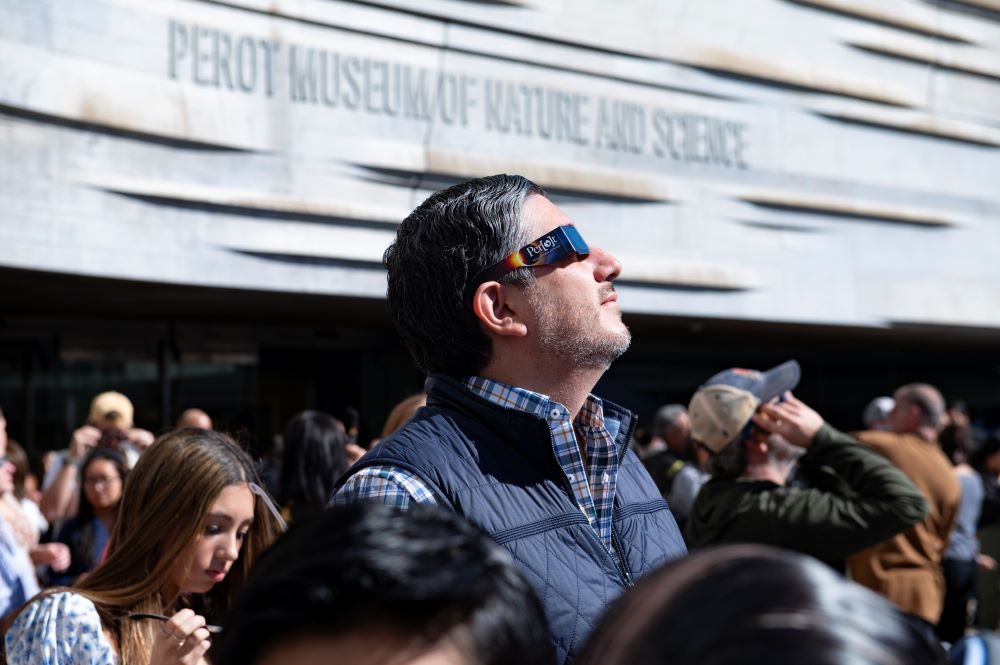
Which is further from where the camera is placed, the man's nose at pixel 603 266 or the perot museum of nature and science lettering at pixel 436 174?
the perot museum of nature and science lettering at pixel 436 174

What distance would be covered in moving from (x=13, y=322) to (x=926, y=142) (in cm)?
1165

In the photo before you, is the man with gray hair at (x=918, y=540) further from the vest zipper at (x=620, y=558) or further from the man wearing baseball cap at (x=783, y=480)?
the vest zipper at (x=620, y=558)

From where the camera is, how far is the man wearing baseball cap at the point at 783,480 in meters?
3.64

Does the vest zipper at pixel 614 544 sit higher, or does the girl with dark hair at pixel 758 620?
the girl with dark hair at pixel 758 620

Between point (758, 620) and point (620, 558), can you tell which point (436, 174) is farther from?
point (758, 620)

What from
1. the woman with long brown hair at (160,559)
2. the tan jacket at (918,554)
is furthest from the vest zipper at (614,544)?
the tan jacket at (918,554)

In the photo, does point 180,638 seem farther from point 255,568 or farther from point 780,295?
point 780,295

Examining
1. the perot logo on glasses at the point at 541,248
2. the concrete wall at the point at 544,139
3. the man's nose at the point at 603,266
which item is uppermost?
the concrete wall at the point at 544,139

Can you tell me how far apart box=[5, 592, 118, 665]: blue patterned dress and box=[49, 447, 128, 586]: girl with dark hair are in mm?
2943

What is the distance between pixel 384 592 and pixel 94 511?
5.11 metres

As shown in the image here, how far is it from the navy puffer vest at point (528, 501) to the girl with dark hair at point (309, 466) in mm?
3602

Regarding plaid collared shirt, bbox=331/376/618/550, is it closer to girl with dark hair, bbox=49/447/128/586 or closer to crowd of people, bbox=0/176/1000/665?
crowd of people, bbox=0/176/1000/665

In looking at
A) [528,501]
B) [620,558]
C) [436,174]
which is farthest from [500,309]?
[436,174]

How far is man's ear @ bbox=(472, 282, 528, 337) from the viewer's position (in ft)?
6.93
